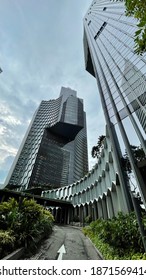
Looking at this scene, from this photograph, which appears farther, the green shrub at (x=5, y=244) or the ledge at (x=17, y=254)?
the green shrub at (x=5, y=244)

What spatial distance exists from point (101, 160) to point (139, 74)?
12605 millimetres

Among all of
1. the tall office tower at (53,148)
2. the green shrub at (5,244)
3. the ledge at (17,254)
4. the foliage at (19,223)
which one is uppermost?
the tall office tower at (53,148)

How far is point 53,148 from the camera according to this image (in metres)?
92.9

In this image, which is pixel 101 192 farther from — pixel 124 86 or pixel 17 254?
pixel 17 254

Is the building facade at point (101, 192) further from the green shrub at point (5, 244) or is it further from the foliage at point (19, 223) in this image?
the green shrub at point (5, 244)

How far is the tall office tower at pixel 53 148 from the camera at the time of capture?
77.2m

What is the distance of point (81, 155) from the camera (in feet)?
376

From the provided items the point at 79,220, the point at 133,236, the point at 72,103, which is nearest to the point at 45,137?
the point at 72,103

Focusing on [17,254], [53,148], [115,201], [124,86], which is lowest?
[17,254]

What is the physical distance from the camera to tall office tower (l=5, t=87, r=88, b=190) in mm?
77188

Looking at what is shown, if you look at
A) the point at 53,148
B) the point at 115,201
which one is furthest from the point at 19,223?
the point at 53,148

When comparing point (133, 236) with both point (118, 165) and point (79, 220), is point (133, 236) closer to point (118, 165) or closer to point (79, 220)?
point (118, 165)

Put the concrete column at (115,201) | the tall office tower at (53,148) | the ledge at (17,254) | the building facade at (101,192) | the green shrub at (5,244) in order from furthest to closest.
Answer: the tall office tower at (53,148)
the concrete column at (115,201)
the building facade at (101,192)
the green shrub at (5,244)
the ledge at (17,254)

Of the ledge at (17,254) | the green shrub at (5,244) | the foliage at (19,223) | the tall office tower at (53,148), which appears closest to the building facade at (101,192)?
the foliage at (19,223)
